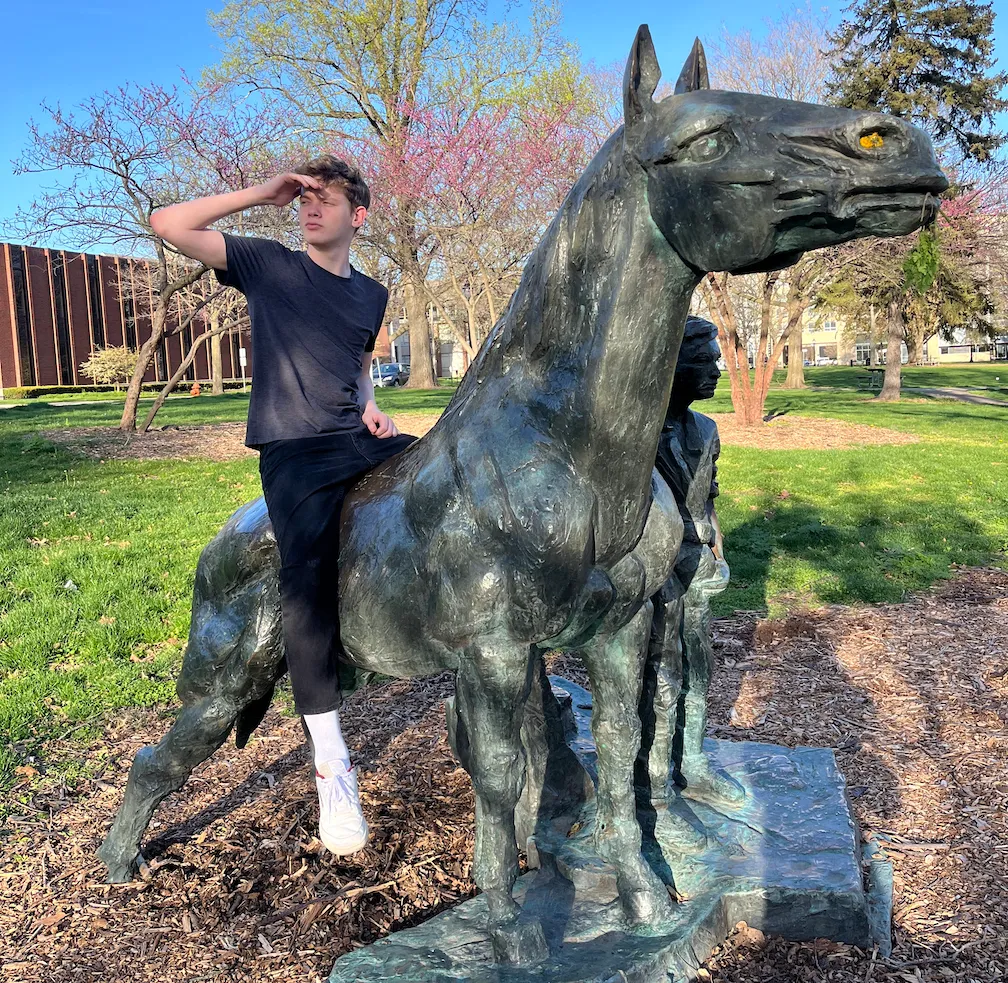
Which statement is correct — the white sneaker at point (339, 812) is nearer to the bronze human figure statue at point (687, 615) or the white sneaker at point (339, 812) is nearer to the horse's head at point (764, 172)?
the bronze human figure statue at point (687, 615)

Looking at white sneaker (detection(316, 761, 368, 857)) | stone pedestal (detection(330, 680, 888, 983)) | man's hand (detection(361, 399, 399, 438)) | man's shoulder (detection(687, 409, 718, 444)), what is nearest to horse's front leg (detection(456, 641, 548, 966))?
stone pedestal (detection(330, 680, 888, 983))

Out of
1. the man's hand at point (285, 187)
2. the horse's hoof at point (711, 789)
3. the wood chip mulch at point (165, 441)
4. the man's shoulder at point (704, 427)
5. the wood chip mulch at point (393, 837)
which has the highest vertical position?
the man's hand at point (285, 187)

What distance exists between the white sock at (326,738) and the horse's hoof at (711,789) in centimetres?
149

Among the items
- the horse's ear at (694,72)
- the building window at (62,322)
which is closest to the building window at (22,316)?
the building window at (62,322)

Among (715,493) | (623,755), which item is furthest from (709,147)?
(715,493)

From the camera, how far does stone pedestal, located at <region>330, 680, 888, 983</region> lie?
253 cm

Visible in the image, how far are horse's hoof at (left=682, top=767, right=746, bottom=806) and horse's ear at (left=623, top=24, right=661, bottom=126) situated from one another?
257 centimetres

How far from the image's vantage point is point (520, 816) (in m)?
3.19

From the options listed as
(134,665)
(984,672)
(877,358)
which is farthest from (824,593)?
(877,358)

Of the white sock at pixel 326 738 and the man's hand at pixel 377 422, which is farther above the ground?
the man's hand at pixel 377 422

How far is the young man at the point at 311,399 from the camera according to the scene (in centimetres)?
252

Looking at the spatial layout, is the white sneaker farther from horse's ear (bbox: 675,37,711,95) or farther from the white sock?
horse's ear (bbox: 675,37,711,95)

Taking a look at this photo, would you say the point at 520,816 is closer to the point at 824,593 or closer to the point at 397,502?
the point at 397,502

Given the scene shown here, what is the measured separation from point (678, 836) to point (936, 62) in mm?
28059
